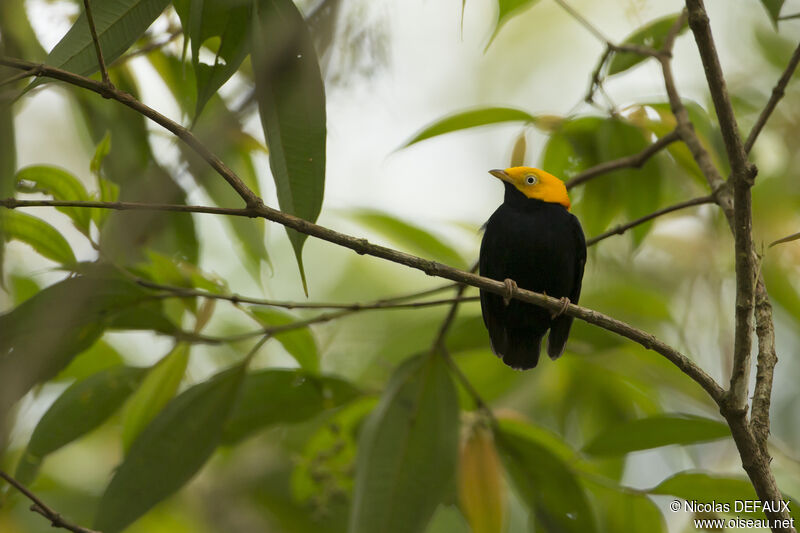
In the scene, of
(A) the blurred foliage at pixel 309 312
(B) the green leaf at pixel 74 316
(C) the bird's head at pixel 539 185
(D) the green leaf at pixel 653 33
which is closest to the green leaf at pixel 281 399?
(A) the blurred foliage at pixel 309 312

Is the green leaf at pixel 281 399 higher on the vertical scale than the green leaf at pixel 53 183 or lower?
lower

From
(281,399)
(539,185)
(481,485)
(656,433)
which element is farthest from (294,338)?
(656,433)

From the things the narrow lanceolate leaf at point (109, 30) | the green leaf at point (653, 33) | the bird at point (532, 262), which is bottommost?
the narrow lanceolate leaf at point (109, 30)

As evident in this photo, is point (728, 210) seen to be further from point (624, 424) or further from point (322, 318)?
point (322, 318)

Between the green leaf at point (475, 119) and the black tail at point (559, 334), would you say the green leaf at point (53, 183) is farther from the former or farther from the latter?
the black tail at point (559, 334)

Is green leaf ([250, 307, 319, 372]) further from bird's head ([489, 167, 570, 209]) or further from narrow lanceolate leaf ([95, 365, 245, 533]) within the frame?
bird's head ([489, 167, 570, 209])

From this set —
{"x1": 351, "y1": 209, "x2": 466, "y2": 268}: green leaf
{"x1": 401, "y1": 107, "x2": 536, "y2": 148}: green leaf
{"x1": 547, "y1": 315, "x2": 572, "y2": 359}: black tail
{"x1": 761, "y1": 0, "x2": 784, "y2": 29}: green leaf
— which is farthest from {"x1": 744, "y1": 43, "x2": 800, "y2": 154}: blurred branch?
{"x1": 351, "y1": 209, "x2": 466, "y2": 268}: green leaf

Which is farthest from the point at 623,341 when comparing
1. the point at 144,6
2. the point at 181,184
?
the point at 144,6

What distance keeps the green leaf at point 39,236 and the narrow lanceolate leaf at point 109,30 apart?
79 centimetres

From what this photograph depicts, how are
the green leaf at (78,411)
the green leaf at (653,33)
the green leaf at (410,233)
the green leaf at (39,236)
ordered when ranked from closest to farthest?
the green leaf at (39,236), the green leaf at (78,411), the green leaf at (653,33), the green leaf at (410,233)

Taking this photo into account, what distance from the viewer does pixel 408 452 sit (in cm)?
290

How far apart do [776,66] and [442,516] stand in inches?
139

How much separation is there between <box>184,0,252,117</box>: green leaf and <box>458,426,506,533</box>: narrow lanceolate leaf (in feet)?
5.97

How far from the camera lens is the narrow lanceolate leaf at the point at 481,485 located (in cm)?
303
